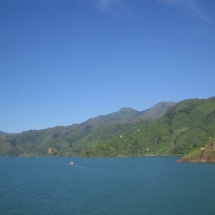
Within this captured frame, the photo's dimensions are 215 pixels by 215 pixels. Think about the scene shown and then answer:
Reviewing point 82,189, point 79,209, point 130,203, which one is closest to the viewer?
point 79,209

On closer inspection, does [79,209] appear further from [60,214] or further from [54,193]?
[54,193]

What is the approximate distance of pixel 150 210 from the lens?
9169cm

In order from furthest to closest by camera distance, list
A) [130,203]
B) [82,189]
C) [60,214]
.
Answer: [82,189] < [130,203] < [60,214]

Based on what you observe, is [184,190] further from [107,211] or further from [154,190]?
[107,211]

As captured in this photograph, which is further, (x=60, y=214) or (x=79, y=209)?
(x=79, y=209)

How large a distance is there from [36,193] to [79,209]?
3669cm

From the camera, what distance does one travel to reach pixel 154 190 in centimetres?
12725

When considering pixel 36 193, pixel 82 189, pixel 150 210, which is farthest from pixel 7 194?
pixel 150 210

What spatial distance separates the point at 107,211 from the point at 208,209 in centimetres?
2782

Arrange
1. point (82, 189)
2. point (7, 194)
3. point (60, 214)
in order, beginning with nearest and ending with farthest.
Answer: point (60, 214)
point (7, 194)
point (82, 189)

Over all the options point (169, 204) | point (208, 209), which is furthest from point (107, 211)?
point (208, 209)

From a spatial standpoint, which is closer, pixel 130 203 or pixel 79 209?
pixel 79 209

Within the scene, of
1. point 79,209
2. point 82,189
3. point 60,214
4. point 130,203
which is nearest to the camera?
point 60,214

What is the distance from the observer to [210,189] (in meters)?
126
